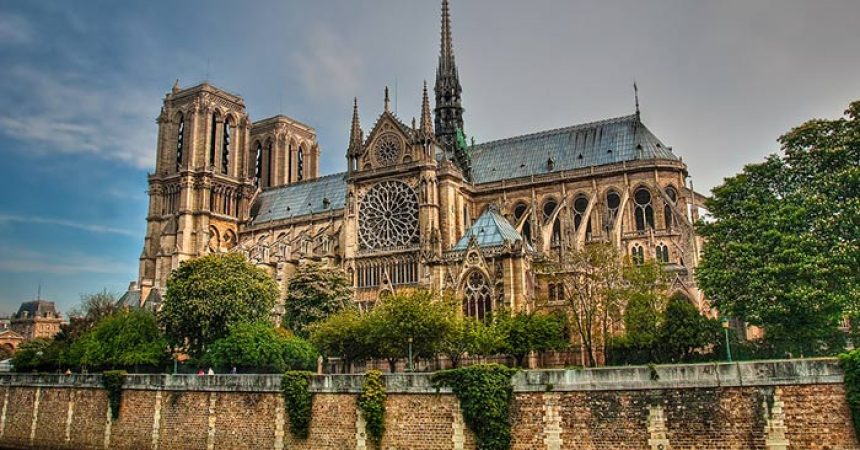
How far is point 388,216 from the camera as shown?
61531 mm

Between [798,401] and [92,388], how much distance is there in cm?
3382

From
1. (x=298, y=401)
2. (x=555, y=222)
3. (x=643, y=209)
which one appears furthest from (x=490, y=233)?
(x=298, y=401)

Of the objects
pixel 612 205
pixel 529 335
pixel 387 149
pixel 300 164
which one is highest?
pixel 300 164

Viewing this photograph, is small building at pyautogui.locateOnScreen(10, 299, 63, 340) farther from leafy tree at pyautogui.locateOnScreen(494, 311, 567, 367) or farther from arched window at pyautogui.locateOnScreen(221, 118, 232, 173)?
leafy tree at pyautogui.locateOnScreen(494, 311, 567, 367)

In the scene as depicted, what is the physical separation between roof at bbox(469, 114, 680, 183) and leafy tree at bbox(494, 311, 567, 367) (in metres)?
25.5

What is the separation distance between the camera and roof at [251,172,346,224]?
7919 cm

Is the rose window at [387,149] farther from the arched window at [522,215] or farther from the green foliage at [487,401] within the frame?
the green foliage at [487,401]

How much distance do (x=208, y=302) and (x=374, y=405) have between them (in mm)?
21604

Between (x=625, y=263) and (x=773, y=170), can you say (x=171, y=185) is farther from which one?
(x=773, y=170)

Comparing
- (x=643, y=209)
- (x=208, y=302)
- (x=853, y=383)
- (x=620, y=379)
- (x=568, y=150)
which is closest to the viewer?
(x=853, y=383)

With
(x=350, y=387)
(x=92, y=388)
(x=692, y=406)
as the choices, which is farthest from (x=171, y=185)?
(x=692, y=406)

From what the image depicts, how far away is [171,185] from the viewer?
3206 inches

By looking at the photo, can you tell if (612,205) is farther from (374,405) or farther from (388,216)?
(374,405)

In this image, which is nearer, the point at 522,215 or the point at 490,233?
the point at 490,233
